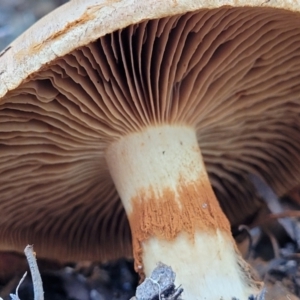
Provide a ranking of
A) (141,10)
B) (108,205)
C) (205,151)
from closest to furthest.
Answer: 1. (141,10)
2. (205,151)
3. (108,205)

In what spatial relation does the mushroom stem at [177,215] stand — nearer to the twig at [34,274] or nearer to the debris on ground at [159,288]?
the debris on ground at [159,288]

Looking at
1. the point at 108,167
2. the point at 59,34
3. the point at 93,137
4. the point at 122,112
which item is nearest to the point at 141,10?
the point at 59,34

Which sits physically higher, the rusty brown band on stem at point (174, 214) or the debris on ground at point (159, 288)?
the rusty brown band on stem at point (174, 214)

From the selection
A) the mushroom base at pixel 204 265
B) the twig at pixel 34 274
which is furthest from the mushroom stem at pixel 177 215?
the twig at pixel 34 274

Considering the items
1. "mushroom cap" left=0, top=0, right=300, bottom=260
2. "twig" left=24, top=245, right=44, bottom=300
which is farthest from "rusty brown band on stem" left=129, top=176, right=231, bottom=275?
"twig" left=24, top=245, right=44, bottom=300

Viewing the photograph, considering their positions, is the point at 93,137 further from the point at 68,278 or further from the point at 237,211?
the point at 237,211

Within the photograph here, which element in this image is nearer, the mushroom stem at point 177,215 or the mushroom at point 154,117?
the mushroom at point 154,117

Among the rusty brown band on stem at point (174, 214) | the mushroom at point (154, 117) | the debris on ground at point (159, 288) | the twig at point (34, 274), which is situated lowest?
the debris on ground at point (159, 288)
